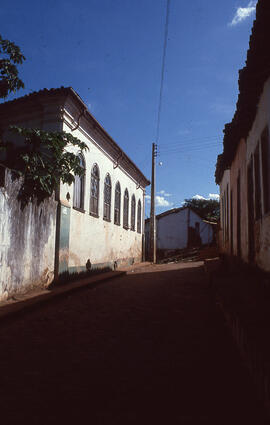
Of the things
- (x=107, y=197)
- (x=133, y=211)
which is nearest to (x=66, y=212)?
(x=107, y=197)

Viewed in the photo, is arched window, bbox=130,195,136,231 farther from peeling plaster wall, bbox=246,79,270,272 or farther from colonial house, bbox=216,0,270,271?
peeling plaster wall, bbox=246,79,270,272

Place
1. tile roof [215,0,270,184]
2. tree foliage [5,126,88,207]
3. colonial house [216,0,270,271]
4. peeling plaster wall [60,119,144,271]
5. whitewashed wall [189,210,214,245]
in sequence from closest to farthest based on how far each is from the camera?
tile roof [215,0,270,184]
colonial house [216,0,270,271]
tree foliage [5,126,88,207]
peeling plaster wall [60,119,144,271]
whitewashed wall [189,210,214,245]

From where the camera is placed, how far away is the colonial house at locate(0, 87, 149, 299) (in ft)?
21.5

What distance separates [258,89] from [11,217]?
4.84 m

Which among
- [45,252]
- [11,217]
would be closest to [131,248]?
[45,252]

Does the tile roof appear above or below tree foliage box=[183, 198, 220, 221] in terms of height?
below

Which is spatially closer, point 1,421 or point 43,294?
point 1,421

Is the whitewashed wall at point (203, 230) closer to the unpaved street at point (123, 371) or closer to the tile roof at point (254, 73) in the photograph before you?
the tile roof at point (254, 73)

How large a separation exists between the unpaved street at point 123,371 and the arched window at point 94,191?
6.10m

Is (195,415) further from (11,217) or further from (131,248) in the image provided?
(131,248)

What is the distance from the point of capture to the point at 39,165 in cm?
739

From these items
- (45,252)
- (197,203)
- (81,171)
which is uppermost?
(197,203)

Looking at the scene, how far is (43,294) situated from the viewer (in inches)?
277

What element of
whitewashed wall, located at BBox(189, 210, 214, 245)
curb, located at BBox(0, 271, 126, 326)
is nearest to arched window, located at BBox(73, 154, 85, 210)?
curb, located at BBox(0, 271, 126, 326)
